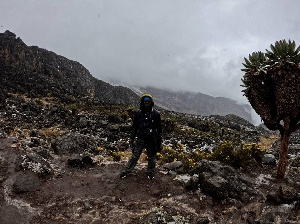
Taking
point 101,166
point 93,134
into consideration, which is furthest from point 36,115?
point 101,166

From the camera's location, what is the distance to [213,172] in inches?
370

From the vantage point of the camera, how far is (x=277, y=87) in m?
9.45

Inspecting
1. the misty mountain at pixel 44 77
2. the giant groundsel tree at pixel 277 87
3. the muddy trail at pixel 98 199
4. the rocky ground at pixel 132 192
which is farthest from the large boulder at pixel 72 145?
the misty mountain at pixel 44 77

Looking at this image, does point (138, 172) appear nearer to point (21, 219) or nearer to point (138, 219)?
point (138, 219)

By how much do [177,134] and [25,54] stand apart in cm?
4886

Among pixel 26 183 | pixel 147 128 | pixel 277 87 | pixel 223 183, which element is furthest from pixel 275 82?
pixel 26 183

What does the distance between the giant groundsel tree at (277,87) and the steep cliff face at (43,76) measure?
3082cm

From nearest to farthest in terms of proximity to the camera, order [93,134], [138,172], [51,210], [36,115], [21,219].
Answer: [21,219] → [51,210] → [138,172] → [93,134] → [36,115]

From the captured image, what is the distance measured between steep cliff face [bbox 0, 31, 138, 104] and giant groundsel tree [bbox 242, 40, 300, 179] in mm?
30817

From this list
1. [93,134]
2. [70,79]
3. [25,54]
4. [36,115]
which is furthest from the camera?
[70,79]

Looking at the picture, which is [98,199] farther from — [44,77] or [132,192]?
[44,77]

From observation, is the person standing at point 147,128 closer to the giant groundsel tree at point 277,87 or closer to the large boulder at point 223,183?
the large boulder at point 223,183

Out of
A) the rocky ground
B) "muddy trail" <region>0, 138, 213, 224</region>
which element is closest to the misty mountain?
the rocky ground

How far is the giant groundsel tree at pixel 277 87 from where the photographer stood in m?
9.09
